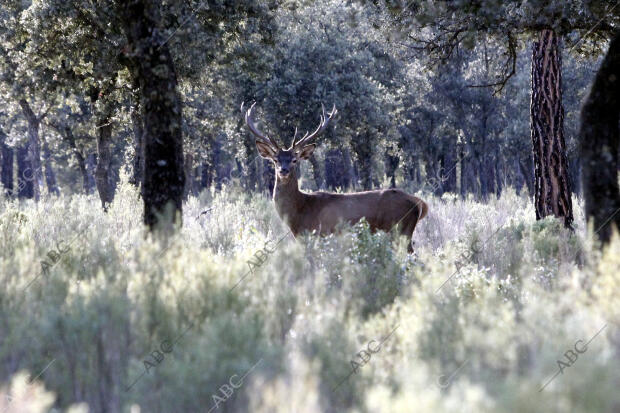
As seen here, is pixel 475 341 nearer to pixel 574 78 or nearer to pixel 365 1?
pixel 365 1

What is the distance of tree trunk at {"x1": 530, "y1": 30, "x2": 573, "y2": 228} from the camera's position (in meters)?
10.6

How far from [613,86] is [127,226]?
841 cm

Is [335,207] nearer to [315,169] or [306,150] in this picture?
[306,150]

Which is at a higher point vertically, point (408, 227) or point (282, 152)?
point (282, 152)

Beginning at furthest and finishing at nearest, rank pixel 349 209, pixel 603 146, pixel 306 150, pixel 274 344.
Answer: pixel 306 150
pixel 349 209
pixel 603 146
pixel 274 344

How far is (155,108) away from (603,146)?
4841mm

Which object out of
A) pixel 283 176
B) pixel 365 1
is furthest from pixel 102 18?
pixel 365 1

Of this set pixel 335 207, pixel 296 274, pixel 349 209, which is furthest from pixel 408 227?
pixel 296 274


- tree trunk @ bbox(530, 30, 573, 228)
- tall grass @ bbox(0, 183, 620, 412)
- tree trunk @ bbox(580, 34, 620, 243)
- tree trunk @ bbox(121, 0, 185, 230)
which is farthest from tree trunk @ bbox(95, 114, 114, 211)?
tree trunk @ bbox(580, 34, 620, 243)

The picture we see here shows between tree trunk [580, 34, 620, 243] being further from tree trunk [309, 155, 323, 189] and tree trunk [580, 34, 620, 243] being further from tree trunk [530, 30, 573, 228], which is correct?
tree trunk [309, 155, 323, 189]

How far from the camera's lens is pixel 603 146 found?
6.08 metres

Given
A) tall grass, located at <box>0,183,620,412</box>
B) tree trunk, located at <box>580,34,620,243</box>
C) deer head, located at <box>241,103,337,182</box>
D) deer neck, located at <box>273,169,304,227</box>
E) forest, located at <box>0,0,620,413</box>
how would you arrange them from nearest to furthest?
tall grass, located at <box>0,183,620,412</box> < forest, located at <box>0,0,620,413</box> < tree trunk, located at <box>580,34,620,243</box> < deer head, located at <box>241,103,337,182</box> < deer neck, located at <box>273,169,304,227</box>

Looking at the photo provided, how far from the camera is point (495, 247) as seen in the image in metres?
9.77

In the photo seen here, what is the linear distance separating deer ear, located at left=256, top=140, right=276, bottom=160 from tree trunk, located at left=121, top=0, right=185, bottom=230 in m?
3.78
